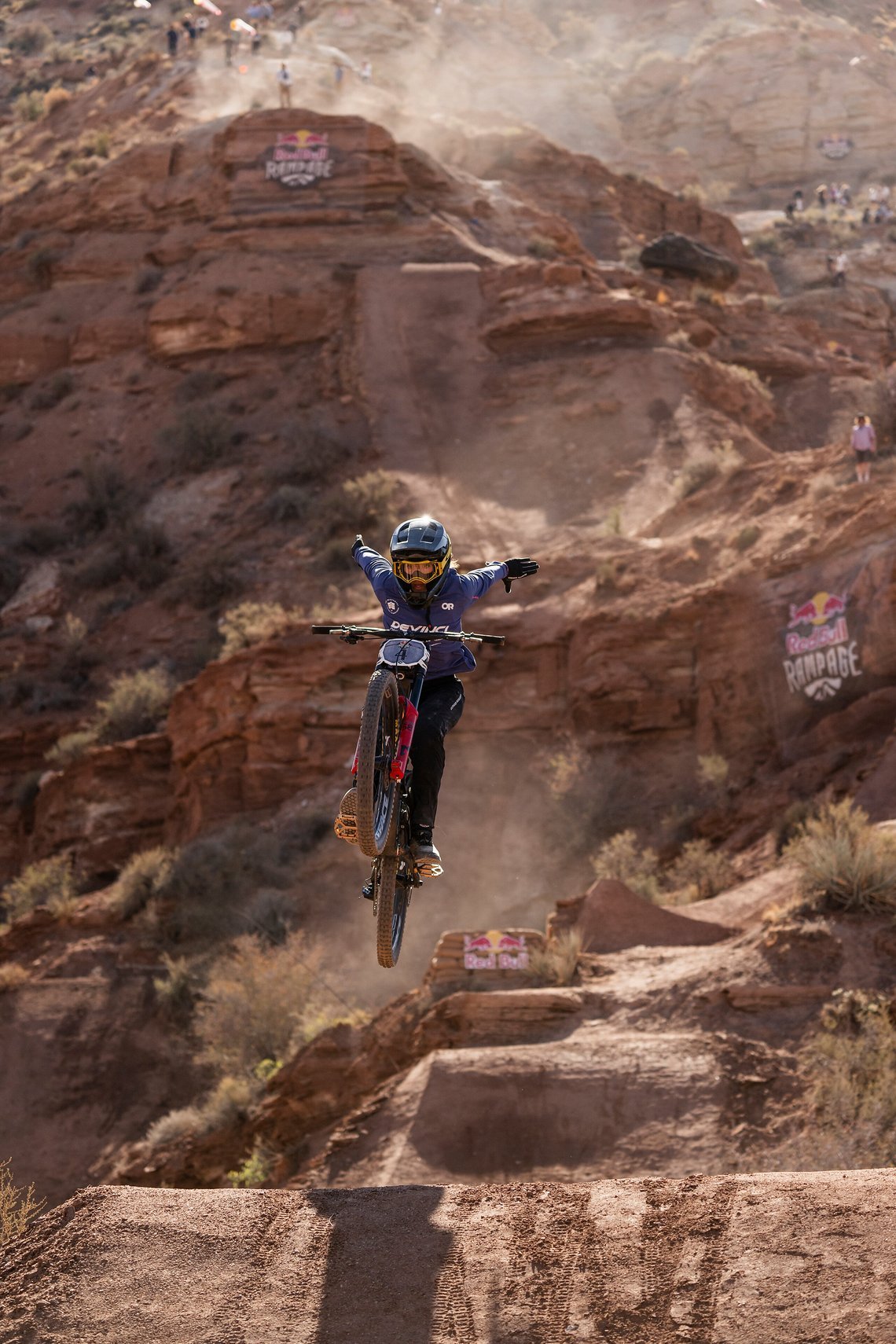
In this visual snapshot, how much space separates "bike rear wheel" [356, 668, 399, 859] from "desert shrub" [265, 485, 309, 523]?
82.6 feet

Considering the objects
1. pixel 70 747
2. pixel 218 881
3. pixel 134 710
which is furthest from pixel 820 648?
pixel 70 747

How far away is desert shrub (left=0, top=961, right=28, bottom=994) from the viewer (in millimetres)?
20484

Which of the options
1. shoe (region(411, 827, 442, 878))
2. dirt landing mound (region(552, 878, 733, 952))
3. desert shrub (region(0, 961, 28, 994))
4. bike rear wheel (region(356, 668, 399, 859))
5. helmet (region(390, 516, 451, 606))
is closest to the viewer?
bike rear wheel (region(356, 668, 399, 859))

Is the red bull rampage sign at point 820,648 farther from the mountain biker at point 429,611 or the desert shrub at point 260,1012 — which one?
the mountain biker at point 429,611

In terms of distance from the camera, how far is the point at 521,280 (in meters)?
37.8

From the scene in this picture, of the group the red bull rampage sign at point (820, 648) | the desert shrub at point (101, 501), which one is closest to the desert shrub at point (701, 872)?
the red bull rampage sign at point (820, 648)

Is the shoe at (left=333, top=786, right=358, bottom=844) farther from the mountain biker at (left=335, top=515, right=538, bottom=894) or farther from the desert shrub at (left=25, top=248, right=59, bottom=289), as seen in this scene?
the desert shrub at (left=25, top=248, right=59, bottom=289)

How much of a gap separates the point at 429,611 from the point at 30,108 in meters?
59.6

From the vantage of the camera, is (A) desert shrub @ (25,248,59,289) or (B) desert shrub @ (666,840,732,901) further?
(A) desert shrub @ (25,248,59,289)

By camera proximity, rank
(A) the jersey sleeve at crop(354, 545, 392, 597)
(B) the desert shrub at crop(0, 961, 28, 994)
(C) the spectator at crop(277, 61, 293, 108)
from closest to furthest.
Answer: (A) the jersey sleeve at crop(354, 545, 392, 597)
(B) the desert shrub at crop(0, 961, 28, 994)
(C) the spectator at crop(277, 61, 293, 108)

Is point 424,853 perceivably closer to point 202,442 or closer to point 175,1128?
point 175,1128

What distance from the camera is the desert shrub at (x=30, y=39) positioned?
83125 millimetres

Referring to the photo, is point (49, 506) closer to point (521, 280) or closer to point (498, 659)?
point (521, 280)

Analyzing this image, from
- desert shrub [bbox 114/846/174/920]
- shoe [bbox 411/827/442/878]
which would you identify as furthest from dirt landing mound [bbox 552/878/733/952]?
desert shrub [bbox 114/846/174/920]
